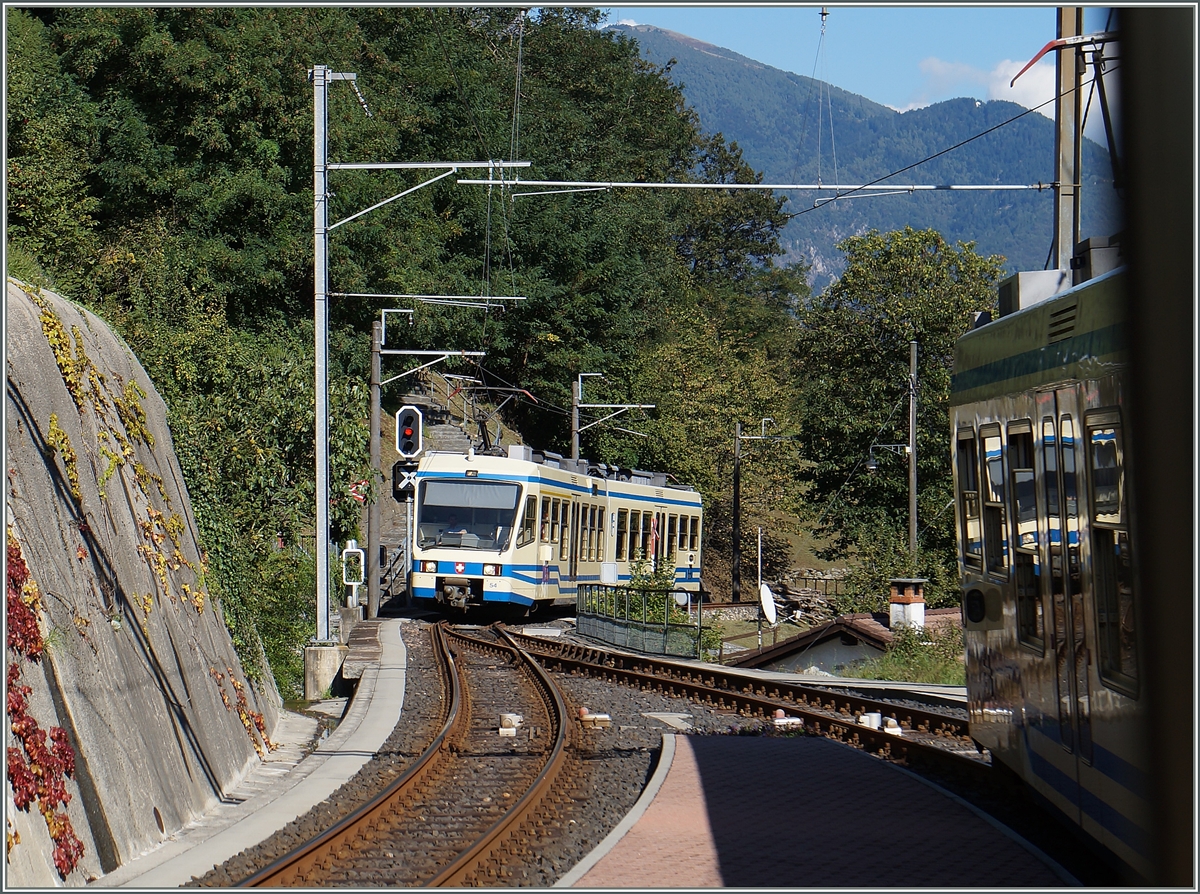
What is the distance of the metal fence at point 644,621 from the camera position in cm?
2441

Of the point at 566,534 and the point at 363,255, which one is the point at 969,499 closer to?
the point at 566,534

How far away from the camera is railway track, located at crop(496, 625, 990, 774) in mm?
12555

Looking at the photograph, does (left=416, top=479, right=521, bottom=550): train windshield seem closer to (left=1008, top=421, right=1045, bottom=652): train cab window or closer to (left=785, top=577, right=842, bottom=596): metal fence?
(left=1008, top=421, right=1045, bottom=652): train cab window

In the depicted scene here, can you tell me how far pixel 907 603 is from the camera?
98.0ft

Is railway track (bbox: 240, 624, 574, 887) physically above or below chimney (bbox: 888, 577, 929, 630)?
below

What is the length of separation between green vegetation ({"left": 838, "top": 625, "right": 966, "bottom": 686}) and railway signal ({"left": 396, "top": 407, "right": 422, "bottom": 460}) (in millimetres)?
8531

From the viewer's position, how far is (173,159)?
36.9 meters

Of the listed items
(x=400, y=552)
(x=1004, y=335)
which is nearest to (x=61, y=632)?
(x=1004, y=335)

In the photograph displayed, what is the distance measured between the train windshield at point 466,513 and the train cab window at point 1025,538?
1924cm

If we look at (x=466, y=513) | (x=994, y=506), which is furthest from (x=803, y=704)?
(x=466, y=513)

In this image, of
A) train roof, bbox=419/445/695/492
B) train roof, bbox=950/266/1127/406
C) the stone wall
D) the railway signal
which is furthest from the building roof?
train roof, bbox=950/266/1127/406

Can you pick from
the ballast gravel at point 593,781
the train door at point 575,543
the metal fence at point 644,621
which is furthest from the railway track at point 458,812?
the train door at point 575,543

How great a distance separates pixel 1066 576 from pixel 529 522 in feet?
68.1

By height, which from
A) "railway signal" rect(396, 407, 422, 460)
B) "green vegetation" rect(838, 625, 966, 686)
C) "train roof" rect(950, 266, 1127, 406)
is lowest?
"green vegetation" rect(838, 625, 966, 686)
